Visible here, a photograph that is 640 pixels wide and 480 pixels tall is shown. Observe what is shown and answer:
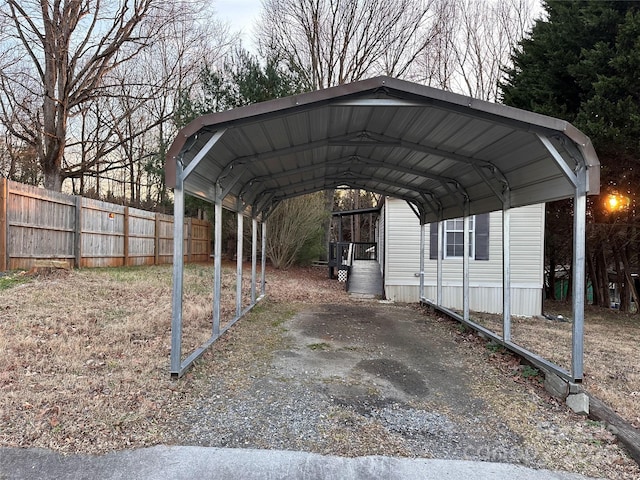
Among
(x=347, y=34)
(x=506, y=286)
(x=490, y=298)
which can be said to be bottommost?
(x=490, y=298)

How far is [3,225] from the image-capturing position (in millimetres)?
7480

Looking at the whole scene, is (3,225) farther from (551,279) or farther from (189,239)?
(551,279)

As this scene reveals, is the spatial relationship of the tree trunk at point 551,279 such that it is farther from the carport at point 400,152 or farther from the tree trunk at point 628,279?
the carport at point 400,152

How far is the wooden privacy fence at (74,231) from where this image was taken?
7.78 meters

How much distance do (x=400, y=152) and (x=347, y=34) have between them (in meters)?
14.2

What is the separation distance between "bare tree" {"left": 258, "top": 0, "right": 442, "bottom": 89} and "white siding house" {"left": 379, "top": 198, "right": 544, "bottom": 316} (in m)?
9.92

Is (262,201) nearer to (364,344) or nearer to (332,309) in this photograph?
(332,309)

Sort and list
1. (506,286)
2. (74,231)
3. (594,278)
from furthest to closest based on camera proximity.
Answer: (594,278), (74,231), (506,286)

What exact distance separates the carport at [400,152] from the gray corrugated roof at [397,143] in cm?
1

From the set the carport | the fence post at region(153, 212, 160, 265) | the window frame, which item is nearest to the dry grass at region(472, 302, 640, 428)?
the carport

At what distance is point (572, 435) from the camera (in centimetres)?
313

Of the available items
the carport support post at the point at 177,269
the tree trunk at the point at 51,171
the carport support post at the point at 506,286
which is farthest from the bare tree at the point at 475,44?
the carport support post at the point at 177,269

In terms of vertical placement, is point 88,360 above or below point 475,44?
below

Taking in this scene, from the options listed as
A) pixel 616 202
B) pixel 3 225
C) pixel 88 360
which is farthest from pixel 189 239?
pixel 616 202
